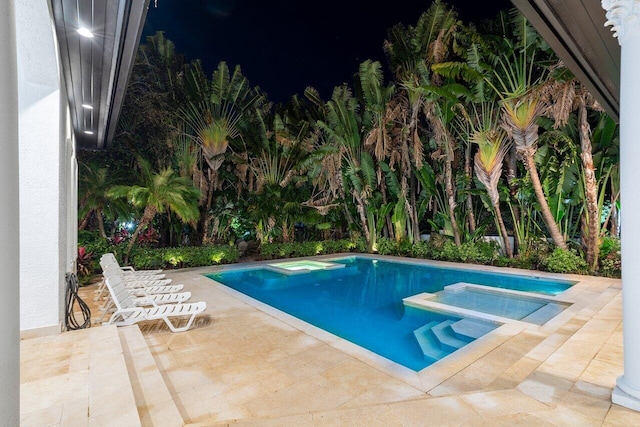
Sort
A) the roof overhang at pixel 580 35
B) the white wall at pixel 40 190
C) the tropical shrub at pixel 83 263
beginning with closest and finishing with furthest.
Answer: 1. the roof overhang at pixel 580 35
2. the white wall at pixel 40 190
3. the tropical shrub at pixel 83 263

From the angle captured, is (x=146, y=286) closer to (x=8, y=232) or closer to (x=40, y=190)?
(x=40, y=190)

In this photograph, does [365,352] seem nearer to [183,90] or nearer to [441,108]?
[441,108]

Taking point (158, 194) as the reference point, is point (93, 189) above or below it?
above

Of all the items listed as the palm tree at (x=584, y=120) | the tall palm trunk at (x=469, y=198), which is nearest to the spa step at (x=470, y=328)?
the palm tree at (x=584, y=120)

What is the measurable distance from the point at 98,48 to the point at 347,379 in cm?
534

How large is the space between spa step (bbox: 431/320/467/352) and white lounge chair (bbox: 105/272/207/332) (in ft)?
13.4

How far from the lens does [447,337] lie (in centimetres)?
565

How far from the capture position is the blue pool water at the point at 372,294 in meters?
5.68

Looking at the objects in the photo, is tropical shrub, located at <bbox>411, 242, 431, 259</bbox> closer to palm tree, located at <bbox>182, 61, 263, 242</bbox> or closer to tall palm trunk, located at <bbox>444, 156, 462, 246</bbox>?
tall palm trunk, located at <bbox>444, 156, 462, 246</bbox>

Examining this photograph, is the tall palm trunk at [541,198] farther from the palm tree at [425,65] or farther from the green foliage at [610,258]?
the palm tree at [425,65]

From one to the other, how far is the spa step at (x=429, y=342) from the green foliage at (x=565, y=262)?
6.55 metres

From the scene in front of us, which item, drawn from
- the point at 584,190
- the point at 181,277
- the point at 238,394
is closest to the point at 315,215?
the point at 181,277

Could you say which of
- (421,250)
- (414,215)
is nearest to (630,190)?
(421,250)

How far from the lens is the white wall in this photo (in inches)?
154
